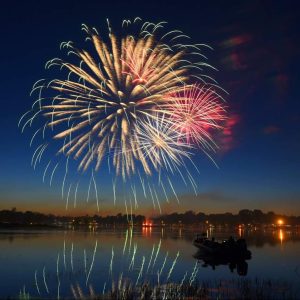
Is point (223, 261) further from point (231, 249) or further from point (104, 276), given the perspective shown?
point (104, 276)

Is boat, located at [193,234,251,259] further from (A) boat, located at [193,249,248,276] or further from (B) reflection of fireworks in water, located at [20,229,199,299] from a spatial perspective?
(B) reflection of fireworks in water, located at [20,229,199,299]

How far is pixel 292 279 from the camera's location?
35.7 metres

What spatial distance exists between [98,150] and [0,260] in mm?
20867

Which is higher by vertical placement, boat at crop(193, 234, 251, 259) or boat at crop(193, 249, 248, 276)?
boat at crop(193, 234, 251, 259)

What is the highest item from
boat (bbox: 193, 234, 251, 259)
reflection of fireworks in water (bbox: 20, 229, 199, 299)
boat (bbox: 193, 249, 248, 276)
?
boat (bbox: 193, 234, 251, 259)

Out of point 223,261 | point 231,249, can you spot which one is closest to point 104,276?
point 223,261

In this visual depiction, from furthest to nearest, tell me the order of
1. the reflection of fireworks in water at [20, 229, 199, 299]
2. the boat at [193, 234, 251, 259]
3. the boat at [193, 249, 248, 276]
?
1. the boat at [193, 234, 251, 259]
2. the boat at [193, 249, 248, 276]
3. the reflection of fireworks in water at [20, 229, 199, 299]

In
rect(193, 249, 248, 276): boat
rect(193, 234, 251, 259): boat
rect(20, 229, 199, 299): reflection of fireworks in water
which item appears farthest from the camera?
rect(193, 234, 251, 259): boat

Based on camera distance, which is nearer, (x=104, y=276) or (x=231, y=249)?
(x=104, y=276)

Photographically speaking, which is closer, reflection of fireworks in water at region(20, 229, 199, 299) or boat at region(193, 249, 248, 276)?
reflection of fireworks in water at region(20, 229, 199, 299)

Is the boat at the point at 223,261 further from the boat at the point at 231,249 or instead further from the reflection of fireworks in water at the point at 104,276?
the reflection of fireworks in water at the point at 104,276

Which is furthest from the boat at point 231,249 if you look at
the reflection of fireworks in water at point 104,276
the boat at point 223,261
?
the reflection of fireworks in water at point 104,276

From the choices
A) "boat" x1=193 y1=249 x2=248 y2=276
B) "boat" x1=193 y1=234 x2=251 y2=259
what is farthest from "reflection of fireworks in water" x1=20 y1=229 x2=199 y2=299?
"boat" x1=193 y1=234 x2=251 y2=259

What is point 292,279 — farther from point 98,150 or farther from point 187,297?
point 98,150
